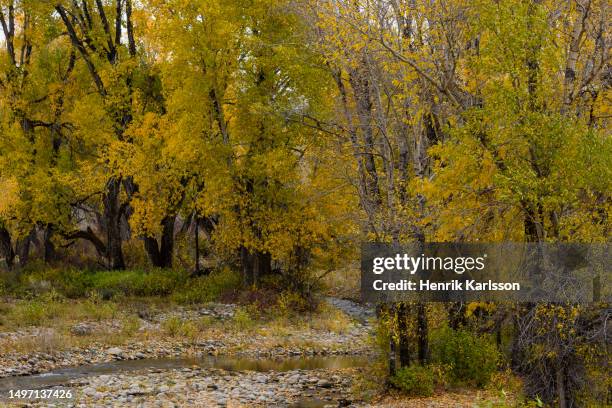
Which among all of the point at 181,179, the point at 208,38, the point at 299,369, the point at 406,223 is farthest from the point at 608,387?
the point at 181,179

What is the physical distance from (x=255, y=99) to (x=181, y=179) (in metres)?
5.35

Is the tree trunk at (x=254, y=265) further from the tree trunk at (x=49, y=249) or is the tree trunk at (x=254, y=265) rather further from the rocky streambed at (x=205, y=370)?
the tree trunk at (x=49, y=249)

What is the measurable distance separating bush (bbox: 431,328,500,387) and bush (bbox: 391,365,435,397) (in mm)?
573

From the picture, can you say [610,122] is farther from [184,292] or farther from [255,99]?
[184,292]

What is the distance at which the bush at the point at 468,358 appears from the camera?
1531 cm

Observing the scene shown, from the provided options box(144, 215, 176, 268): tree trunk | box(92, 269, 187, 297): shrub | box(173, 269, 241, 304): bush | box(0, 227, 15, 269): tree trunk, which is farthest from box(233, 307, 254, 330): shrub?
box(0, 227, 15, 269): tree trunk

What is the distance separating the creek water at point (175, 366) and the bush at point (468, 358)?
380 cm

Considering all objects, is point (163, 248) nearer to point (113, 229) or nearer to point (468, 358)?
point (113, 229)

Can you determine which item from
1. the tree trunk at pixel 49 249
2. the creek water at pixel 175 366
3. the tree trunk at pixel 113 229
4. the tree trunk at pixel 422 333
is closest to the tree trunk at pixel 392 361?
the tree trunk at pixel 422 333

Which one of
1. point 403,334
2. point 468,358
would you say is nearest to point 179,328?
point 403,334

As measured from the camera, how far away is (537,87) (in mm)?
11711

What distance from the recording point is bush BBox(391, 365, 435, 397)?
1473 cm

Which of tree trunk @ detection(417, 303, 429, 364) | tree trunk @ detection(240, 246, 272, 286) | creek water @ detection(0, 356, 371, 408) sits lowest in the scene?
creek water @ detection(0, 356, 371, 408)

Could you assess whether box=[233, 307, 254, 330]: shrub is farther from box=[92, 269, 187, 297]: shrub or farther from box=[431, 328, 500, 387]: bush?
box=[431, 328, 500, 387]: bush
